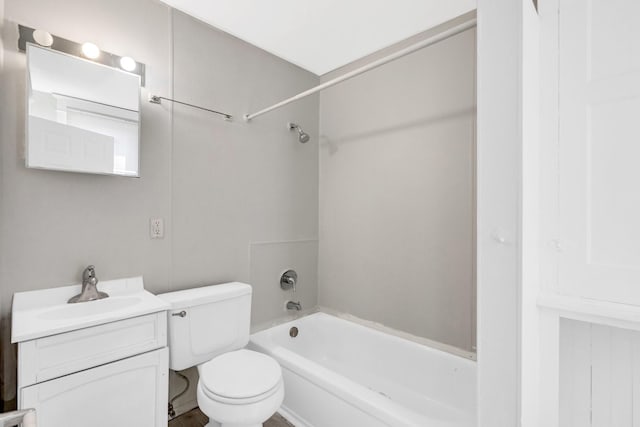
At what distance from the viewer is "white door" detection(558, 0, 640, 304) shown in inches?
40.3

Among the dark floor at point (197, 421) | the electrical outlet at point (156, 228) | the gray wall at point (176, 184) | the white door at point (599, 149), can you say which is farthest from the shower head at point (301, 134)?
the dark floor at point (197, 421)

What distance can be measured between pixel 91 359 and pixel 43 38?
1.44 metres

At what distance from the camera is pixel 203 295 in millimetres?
1753

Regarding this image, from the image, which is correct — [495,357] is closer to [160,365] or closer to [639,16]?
[639,16]

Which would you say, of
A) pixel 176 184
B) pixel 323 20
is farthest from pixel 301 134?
pixel 176 184

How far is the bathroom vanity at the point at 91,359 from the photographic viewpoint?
1.16 meters

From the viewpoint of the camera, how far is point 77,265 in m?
1.56

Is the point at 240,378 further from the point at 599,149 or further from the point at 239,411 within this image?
the point at 599,149

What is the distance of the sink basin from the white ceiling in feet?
5.56

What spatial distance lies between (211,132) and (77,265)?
1.06 meters

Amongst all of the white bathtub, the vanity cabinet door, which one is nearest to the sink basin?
the vanity cabinet door

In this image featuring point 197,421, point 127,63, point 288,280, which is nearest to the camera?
point 127,63

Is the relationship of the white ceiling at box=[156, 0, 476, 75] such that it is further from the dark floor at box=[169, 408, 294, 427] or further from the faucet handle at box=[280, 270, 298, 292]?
the dark floor at box=[169, 408, 294, 427]

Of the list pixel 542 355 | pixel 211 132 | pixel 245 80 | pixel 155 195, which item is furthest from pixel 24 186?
pixel 542 355
